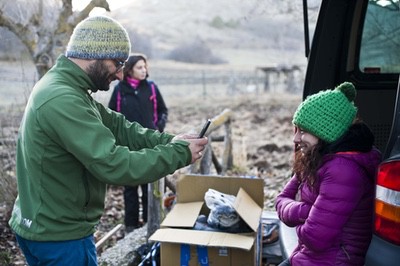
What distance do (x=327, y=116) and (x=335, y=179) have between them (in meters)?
0.32

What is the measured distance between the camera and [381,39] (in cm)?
445

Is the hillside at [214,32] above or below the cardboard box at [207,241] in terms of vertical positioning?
below

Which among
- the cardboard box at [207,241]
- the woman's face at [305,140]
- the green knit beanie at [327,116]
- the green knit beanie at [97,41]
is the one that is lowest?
the cardboard box at [207,241]

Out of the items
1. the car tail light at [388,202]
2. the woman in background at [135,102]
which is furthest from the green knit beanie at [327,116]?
the woman in background at [135,102]

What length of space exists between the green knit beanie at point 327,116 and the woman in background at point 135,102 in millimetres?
3156

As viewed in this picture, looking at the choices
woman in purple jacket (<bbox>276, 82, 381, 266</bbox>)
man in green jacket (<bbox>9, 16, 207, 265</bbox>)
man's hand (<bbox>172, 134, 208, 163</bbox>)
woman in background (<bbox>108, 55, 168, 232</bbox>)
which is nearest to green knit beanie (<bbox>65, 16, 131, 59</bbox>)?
man in green jacket (<bbox>9, 16, 207, 265</bbox>)

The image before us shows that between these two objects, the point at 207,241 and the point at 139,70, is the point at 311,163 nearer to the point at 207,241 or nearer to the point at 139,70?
the point at 207,241

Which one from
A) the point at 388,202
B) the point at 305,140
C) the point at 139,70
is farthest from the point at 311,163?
the point at 139,70

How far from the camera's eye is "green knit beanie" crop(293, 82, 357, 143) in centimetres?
266

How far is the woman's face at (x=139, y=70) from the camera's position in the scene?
565 centimetres

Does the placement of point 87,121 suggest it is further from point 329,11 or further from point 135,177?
point 329,11

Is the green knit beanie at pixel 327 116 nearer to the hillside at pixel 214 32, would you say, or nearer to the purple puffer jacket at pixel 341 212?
the purple puffer jacket at pixel 341 212

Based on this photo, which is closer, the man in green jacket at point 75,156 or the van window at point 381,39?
the man in green jacket at point 75,156

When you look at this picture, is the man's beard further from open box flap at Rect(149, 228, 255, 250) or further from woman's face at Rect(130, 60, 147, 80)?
woman's face at Rect(130, 60, 147, 80)
